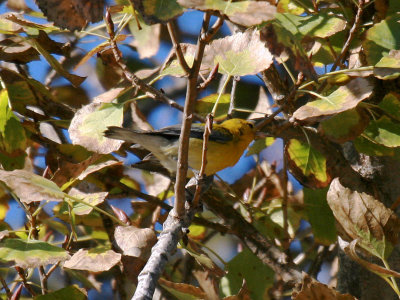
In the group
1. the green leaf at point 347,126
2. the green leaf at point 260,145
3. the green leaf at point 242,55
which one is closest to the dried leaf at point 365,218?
the green leaf at point 347,126

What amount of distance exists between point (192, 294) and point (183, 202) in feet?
0.82

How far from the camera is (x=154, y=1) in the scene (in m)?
0.97

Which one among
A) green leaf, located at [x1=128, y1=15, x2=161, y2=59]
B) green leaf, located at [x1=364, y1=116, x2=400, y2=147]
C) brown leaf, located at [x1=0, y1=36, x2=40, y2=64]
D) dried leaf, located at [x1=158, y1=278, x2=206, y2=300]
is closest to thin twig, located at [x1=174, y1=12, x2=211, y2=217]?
dried leaf, located at [x1=158, y1=278, x2=206, y2=300]

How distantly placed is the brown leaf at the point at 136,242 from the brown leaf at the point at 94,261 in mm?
38

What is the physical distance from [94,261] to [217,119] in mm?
716

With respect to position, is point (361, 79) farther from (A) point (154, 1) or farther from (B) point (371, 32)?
(A) point (154, 1)

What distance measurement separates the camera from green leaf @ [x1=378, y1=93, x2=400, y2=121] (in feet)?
5.31

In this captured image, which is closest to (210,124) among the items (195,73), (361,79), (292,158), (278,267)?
(195,73)

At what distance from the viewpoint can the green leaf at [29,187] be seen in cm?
127

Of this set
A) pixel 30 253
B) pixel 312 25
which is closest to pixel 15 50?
pixel 30 253

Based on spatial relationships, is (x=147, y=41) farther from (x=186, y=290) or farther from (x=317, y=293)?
(x=317, y=293)

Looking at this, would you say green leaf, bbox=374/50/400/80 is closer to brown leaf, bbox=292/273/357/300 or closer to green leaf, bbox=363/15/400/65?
green leaf, bbox=363/15/400/65

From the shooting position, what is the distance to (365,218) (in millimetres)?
1343

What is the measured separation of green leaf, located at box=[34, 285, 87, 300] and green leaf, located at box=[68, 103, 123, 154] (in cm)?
40
